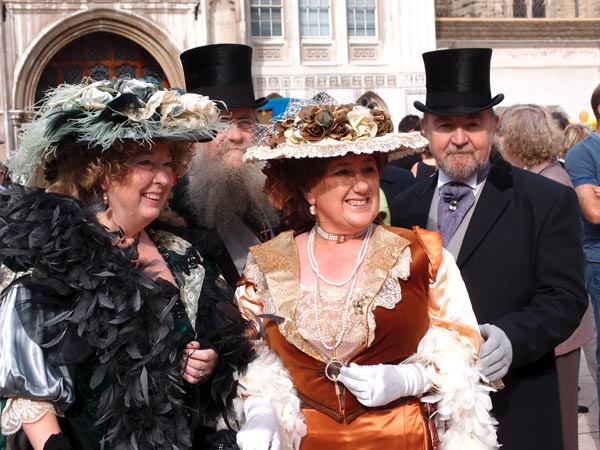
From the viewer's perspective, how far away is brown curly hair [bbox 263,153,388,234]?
2977 millimetres

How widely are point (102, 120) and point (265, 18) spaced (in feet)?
53.8

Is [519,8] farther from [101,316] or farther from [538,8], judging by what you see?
[101,316]

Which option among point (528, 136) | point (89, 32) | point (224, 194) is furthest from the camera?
point (89, 32)

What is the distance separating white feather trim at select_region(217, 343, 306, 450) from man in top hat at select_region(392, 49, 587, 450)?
0.72 m

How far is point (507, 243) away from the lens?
3.31m

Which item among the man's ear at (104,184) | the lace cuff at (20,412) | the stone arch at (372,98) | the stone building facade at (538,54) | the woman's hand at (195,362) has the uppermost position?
the stone building facade at (538,54)

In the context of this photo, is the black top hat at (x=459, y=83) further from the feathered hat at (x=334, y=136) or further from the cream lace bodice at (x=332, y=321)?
the cream lace bodice at (x=332, y=321)

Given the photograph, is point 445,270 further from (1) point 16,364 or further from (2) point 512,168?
(1) point 16,364

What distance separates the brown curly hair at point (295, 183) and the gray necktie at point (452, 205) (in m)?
0.62

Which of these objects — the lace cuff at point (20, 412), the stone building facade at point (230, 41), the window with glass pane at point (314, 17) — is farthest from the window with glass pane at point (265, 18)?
the lace cuff at point (20, 412)

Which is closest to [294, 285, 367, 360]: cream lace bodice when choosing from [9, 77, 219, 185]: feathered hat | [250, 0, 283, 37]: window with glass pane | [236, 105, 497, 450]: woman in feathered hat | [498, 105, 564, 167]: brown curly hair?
[236, 105, 497, 450]: woman in feathered hat

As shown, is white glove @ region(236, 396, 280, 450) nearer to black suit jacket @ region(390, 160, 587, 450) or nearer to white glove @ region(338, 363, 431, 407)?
white glove @ region(338, 363, 431, 407)

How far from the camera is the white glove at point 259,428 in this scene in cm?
262

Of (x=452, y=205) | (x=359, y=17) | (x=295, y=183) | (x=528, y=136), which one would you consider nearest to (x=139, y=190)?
(x=295, y=183)
